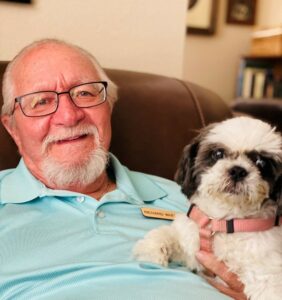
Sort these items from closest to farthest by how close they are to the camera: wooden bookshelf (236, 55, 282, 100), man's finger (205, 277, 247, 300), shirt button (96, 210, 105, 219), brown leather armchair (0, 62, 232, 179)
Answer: man's finger (205, 277, 247, 300) < shirt button (96, 210, 105, 219) < brown leather armchair (0, 62, 232, 179) < wooden bookshelf (236, 55, 282, 100)

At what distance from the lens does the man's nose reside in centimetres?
139

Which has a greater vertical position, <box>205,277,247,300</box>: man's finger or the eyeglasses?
the eyeglasses

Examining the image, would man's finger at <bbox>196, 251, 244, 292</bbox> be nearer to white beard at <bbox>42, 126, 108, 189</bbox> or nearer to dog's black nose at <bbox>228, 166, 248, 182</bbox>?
dog's black nose at <bbox>228, 166, 248, 182</bbox>

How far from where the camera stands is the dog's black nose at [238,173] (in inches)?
44.6

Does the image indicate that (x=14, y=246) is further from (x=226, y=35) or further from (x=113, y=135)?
(x=226, y=35)

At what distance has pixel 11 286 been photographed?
109 cm

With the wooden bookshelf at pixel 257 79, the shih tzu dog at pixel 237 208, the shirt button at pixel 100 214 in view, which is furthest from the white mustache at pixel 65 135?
the wooden bookshelf at pixel 257 79

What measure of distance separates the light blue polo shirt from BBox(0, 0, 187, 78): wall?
1.91 feet

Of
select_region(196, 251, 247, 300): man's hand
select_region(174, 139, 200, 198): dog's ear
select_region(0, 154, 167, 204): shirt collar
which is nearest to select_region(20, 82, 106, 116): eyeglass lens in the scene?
select_region(0, 154, 167, 204): shirt collar

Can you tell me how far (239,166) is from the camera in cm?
114

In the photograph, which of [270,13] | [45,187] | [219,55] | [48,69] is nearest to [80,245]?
[45,187]

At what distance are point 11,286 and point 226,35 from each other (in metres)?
3.75

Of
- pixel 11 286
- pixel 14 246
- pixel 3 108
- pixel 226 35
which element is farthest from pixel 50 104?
pixel 226 35

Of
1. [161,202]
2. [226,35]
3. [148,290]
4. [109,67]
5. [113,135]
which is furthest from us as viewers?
[226,35]
